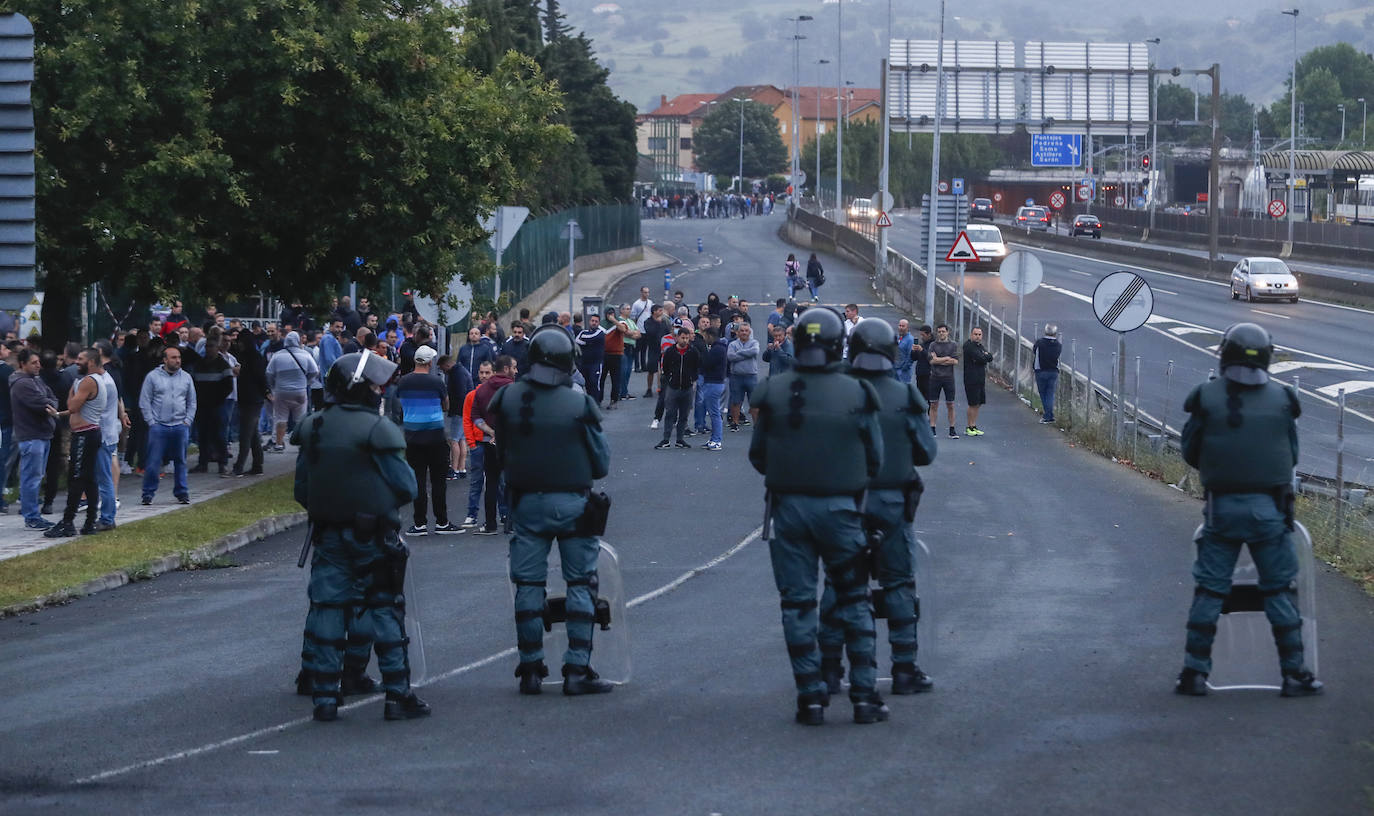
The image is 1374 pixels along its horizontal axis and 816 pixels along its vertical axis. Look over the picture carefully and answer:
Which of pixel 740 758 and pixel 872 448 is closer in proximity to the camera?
pixel 740 758

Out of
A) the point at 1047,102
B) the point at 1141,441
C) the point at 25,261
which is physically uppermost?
the point at 1047,102

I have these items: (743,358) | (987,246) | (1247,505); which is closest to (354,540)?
(1247,505)

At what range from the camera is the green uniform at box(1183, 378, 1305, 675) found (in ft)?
27.6

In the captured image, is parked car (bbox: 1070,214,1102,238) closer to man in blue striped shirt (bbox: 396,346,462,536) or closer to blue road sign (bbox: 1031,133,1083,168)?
blue road sign (bbox: 1031,133,1083,168)

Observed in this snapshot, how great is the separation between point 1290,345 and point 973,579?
2711cm

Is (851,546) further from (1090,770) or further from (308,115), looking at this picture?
(308,115)

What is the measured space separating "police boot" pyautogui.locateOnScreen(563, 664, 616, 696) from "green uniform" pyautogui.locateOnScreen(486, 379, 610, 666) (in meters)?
0.04

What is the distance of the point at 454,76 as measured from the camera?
2033 centimetres

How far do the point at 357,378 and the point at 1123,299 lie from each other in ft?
54.7

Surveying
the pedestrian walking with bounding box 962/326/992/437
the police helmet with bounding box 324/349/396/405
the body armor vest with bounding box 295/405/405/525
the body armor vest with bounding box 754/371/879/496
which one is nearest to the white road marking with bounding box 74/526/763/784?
the body armor vest with bounding box 295/405/405/525

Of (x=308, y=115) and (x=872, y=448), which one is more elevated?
(x=308, y=115)

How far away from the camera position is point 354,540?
8148mm

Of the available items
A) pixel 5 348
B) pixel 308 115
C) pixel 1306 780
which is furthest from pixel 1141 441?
pixel 1306 780

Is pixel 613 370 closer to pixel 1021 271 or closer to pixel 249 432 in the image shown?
pixel 1021 271
